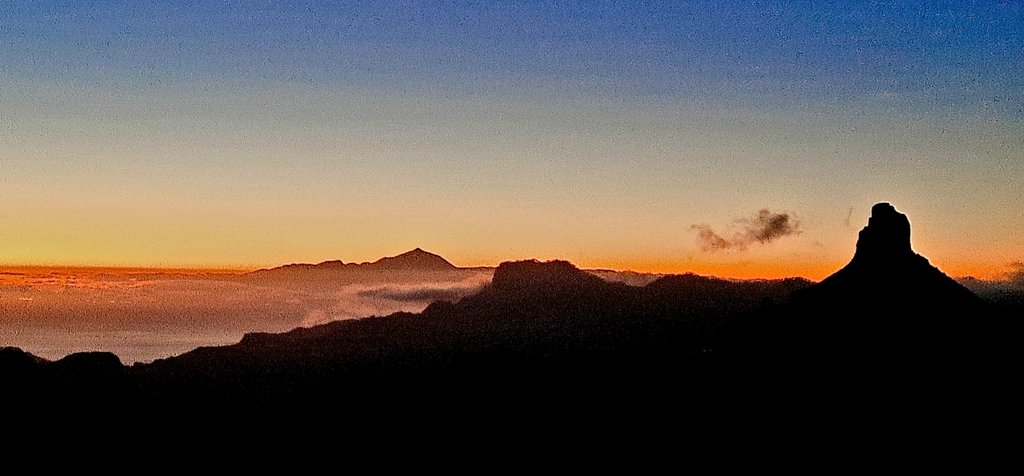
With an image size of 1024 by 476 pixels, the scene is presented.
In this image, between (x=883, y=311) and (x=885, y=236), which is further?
(x=885, y=236)

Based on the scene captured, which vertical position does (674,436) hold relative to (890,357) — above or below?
below

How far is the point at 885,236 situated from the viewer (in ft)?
584

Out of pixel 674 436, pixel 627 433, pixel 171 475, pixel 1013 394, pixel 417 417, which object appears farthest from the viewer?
pixel 417 417

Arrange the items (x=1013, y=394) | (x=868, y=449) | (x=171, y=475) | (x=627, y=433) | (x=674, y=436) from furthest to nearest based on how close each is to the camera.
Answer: (x=171, y=475)
(x=627, y=433)
(x=674, y=436)
(x=1013, y=394)
(x=868, y=449)

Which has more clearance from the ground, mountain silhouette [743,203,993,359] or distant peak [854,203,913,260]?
distant peak [854,203,913,260]

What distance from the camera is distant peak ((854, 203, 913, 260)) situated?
584 ft

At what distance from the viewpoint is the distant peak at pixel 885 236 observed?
17788cm

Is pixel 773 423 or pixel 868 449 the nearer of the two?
pixel 868 449

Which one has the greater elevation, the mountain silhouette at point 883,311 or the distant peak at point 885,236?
the distant peak at point 885,236

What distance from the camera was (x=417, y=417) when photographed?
624ft

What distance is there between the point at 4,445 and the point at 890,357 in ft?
509

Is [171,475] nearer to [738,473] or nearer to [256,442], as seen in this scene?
[256,442]

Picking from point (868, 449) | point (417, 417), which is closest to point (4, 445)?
point (417, 417)

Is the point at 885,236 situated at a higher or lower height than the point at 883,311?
higher
